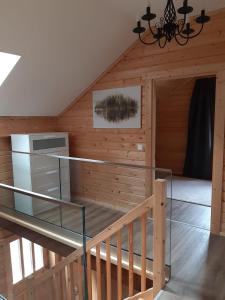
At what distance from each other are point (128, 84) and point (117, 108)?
0.42m

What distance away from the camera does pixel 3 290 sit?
15.7ft

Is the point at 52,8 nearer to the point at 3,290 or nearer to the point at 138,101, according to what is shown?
the point at 138,101

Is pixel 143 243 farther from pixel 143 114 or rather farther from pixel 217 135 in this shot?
pixel 143 114

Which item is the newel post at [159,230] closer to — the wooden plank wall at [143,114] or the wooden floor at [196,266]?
the wooden floor at [196,266]

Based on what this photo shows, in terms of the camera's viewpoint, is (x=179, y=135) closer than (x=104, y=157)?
No

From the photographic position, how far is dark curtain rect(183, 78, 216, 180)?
5.52 meters

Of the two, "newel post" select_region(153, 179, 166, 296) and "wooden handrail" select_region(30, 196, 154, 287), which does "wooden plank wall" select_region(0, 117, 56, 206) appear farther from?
"newel post" select_region(153, 179, 166, 296)

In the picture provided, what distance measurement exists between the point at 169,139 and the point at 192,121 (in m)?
0.80

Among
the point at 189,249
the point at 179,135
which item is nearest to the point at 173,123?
the point at 179,135

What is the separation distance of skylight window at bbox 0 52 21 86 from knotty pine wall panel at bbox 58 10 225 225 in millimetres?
1419

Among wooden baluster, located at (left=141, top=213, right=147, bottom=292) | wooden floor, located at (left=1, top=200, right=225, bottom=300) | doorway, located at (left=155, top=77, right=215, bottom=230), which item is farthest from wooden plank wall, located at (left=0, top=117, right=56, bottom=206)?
wooden baluster, located at (left=141, top=213, right=147, bottom=292)

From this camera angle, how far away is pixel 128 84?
375 cm

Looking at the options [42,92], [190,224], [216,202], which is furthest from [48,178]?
[216,202]

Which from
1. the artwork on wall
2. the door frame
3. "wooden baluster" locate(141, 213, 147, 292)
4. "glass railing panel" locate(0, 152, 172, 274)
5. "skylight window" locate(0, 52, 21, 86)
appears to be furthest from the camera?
"glass railing panel" locate(0, 152, 172, 274)
